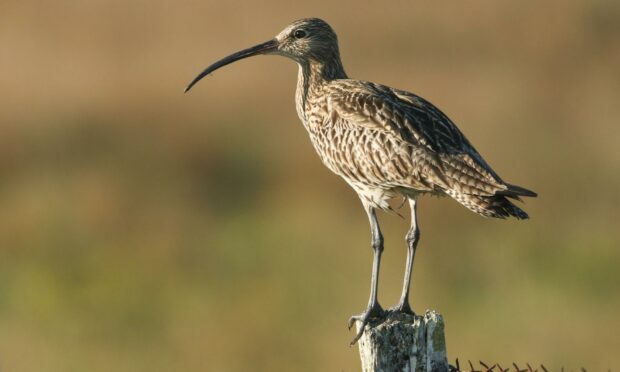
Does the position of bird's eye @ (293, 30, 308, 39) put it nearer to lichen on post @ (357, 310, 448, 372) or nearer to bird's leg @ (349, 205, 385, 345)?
bird's leg @ (349, 205, 385, 345)

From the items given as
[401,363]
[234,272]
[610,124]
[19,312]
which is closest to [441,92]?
[610,124]

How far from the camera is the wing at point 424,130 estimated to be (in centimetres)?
862

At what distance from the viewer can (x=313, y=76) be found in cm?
1048

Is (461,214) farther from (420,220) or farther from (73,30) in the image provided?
(73,30)

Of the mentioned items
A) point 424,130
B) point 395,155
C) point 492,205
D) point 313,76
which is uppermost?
point 313,76

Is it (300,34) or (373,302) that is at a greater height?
(300,34)

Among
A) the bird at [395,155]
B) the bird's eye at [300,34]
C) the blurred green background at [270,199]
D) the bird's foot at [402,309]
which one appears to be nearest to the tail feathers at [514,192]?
the bird at [395,155]

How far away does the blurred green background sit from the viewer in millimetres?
13523

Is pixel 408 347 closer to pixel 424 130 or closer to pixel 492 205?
pixel 492 205

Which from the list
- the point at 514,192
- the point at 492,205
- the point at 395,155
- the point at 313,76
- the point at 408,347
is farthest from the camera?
the point at 313,76

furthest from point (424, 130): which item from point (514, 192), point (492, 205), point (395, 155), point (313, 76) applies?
point (313, 76)

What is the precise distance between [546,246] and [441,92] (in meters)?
4.24

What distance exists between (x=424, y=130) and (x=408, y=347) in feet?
7.15

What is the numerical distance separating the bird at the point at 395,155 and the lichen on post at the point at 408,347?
2.40 feet
